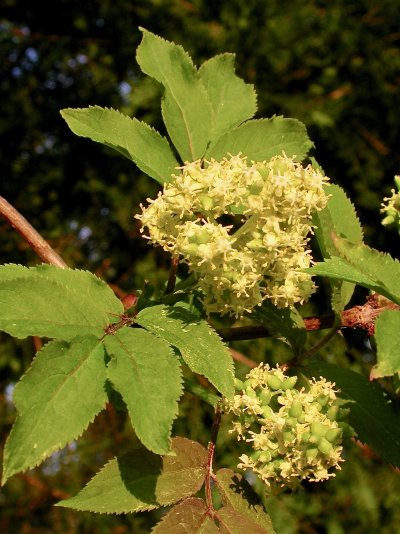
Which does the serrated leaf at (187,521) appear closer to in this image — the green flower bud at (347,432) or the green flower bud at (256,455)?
the green flower bud at (256,455)

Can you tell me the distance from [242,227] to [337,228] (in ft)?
0.96

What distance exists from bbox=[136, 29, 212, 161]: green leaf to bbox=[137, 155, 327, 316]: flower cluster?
0.59ft

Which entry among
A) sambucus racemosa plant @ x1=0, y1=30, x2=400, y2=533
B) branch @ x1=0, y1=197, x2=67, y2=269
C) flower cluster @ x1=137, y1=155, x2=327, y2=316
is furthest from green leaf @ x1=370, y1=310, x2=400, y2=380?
branch @ x1=0, y1=197, x2=67, y2=269

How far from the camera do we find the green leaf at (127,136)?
3.73ft

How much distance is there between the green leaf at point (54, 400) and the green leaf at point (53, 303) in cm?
4

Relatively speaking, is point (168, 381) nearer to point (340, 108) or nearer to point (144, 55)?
point (144, 55)

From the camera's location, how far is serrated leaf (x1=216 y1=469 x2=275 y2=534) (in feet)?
3.49

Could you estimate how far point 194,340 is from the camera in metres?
0.94

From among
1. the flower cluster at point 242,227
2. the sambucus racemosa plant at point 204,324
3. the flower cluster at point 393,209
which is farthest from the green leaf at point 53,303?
the flower cluster at point 393,209

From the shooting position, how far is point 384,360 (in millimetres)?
824

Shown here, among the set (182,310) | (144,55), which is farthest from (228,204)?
(144,55)

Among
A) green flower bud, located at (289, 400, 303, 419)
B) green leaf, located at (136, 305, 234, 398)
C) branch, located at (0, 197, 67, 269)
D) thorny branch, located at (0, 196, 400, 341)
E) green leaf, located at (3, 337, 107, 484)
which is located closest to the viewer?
green leaf, located at (3, 337, 107, 484)

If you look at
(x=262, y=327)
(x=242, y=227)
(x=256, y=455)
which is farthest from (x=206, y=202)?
(x=256, y=455)

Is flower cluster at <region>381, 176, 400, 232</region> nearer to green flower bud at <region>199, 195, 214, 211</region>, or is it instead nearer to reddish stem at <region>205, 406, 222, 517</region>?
green flower bud at <region>199, 195, 214, 211</region>
